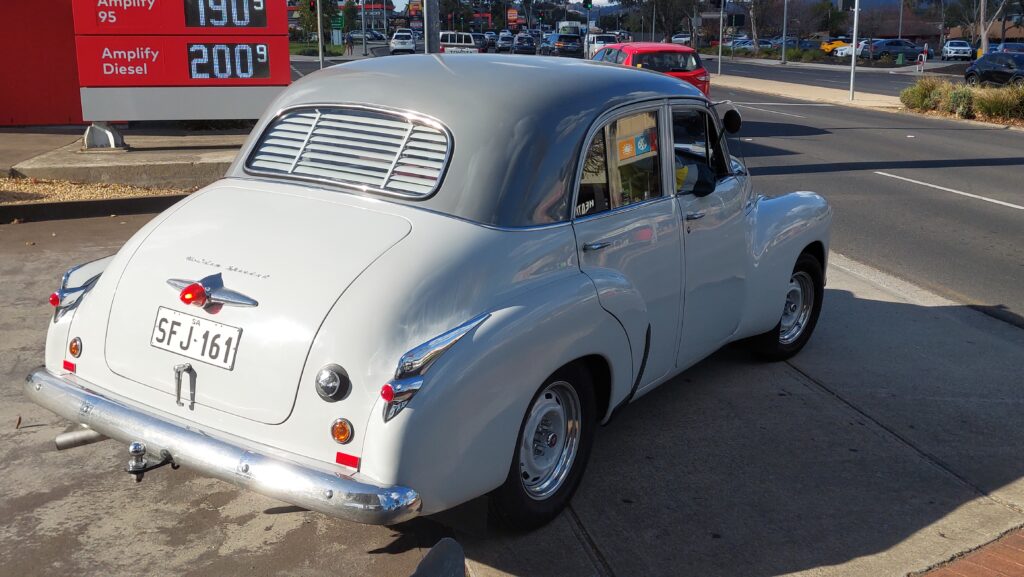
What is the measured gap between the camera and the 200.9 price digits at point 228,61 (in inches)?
542

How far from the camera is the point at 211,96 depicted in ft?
45.6

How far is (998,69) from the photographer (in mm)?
33312

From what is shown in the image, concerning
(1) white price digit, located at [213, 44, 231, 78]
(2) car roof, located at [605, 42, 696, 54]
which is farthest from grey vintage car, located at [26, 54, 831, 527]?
(2) car roof, located at [605, 42, 696, 54]

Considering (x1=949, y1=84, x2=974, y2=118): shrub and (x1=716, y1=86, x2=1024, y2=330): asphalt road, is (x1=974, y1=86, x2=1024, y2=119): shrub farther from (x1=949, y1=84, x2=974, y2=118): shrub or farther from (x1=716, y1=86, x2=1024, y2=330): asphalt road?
(x1=716, y1=86, x2=1024, y2=330): asphalt road

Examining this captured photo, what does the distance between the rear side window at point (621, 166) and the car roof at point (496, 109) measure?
0.36 ft

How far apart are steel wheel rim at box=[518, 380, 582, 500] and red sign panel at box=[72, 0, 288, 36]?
11254mm

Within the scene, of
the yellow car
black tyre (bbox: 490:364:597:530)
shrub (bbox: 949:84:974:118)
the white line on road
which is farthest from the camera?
the yellow car

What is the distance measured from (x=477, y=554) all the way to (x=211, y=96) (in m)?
11.4

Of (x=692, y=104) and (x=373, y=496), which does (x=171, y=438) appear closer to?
(x=373, y=496)

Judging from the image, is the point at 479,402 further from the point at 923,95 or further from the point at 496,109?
the point at 923,95

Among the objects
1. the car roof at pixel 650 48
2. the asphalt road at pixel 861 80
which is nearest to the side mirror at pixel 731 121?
the car roof at pixel 650 48

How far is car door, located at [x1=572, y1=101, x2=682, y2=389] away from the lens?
4293 mm

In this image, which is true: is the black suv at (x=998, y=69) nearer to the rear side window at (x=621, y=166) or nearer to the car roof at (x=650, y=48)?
the car roof at (x=650, y=48)

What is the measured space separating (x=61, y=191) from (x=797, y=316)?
→ 8636mm
